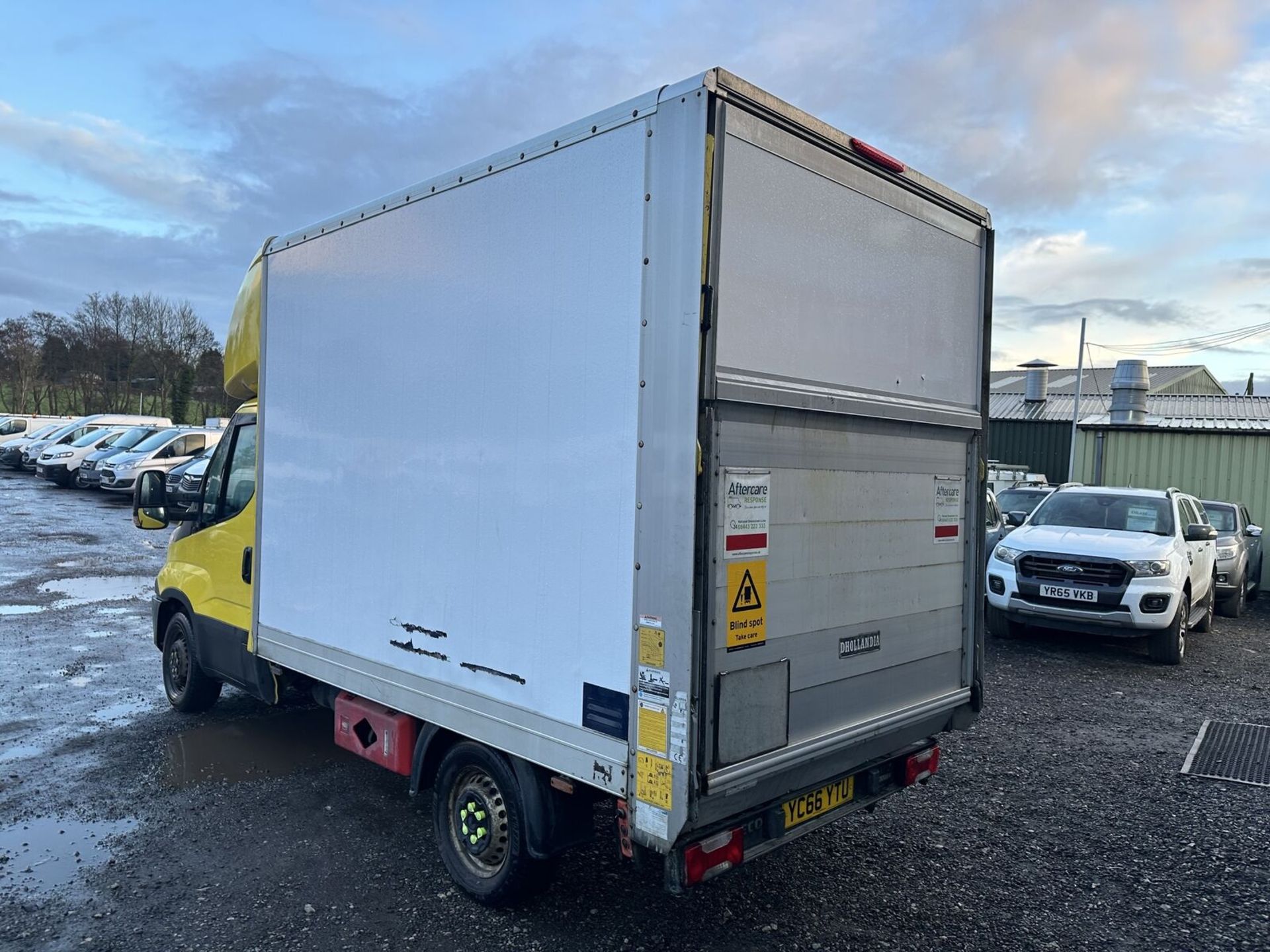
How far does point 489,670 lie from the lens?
339 centimetres

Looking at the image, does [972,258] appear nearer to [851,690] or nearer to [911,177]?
Answer: [911,177]

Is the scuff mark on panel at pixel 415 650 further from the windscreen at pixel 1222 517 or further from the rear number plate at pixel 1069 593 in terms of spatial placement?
the windscreen at pixel 1222 517

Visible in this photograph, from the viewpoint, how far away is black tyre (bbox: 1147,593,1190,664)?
28.9 feet

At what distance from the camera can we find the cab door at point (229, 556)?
16.9 feet

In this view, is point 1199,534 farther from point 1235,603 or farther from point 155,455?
point 155,455

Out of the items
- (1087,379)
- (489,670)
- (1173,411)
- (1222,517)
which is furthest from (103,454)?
(1087,379)

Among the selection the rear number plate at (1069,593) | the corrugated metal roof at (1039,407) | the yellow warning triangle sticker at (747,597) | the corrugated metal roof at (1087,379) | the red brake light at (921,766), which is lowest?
the red brake light at (921,766)

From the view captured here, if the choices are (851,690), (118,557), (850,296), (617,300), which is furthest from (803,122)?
(118,557)

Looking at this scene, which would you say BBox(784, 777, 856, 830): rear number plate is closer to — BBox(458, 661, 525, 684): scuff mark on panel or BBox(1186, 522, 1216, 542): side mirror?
BBox(458, 661, 525, 684): scuff mark on panel

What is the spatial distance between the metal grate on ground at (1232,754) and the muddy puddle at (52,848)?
21.3 feet

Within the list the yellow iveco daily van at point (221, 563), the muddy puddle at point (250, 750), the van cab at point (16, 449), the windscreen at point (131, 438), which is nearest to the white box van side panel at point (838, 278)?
the yellow iveco daily van at point (221, 563)

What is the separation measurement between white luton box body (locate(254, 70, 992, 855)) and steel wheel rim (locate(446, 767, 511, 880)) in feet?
1.06

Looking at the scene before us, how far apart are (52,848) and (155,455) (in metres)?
20.5

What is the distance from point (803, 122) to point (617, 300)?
97 centimetres
